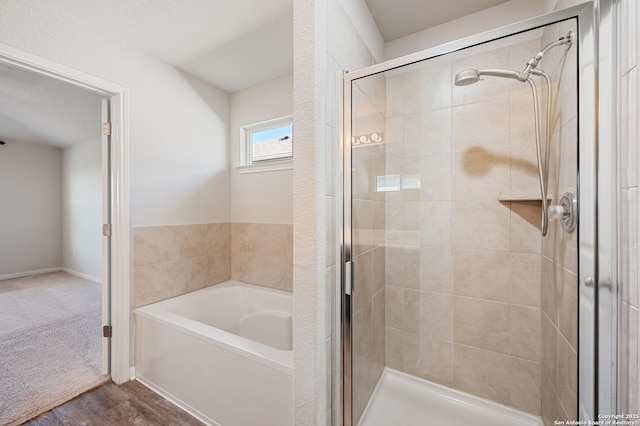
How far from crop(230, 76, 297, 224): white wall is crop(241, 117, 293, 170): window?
2.8 inches

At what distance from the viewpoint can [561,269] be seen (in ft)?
3.51

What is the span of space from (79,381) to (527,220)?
3.02 metres

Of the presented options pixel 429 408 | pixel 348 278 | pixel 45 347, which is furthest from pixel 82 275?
pixel 429 408

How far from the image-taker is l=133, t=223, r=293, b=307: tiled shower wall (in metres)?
1.98

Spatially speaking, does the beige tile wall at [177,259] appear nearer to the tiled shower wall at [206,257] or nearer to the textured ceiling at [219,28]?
the tiled shower wall at [206,257]

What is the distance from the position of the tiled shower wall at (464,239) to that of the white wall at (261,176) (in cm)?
113

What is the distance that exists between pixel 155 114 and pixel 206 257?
127cm

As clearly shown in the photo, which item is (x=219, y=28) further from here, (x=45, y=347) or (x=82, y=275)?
(x=82, y=275)

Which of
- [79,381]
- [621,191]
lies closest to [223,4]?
[621,191]

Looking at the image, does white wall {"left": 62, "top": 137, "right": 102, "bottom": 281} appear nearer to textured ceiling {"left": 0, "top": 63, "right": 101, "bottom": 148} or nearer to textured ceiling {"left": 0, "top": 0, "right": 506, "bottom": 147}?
textured ceiling {"left": 0, "top": 63, "right": 101, "bottom": 148}

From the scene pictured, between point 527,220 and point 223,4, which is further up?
point 223,4

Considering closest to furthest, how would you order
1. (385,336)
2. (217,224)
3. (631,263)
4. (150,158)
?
(631,263)
(385,336)
(150,158)
(217,224)

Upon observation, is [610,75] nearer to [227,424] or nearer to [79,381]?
[227,424]

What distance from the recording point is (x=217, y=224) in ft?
8.45
